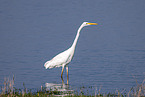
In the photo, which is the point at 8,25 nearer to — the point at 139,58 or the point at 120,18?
the point at 120,18

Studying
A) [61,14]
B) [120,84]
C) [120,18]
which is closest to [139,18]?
[120,18]

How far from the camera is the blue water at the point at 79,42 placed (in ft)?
47.5

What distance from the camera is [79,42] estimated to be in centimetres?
2136

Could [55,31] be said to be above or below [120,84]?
above

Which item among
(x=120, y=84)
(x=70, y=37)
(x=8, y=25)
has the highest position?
(x=8, y=25)

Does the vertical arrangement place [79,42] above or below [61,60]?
above

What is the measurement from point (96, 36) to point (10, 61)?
7.36m

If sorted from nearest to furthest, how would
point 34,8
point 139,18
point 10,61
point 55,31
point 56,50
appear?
point 10,61, point 56,50, point 55,31, point 139,18, point 34,8

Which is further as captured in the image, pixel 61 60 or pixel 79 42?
pixel 79 42

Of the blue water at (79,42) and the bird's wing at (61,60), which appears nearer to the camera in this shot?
the bird's wing at (61,60)

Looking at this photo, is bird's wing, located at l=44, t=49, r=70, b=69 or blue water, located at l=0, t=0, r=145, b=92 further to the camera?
blue water, located at l=0, t=0, r=145, b=92

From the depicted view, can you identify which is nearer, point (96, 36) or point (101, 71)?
point (101, 71)

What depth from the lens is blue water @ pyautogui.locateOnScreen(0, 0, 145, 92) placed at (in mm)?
14469

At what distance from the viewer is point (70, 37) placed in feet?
73.7
